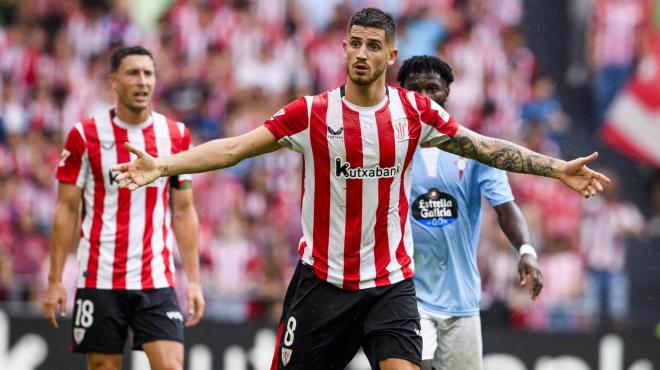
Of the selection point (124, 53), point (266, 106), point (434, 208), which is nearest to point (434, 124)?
point (434, 208)

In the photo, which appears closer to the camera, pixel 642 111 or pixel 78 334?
pixel 78 334

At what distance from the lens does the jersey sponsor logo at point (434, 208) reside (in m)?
6.80

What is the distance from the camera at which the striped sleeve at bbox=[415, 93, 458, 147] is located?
596 cm

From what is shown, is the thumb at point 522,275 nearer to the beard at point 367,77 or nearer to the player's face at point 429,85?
the player's face at point 429,85

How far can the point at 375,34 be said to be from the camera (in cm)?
585

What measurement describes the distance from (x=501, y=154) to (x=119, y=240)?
8.51 ft

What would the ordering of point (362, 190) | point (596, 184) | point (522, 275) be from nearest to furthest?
point (596, 184) < point (362, 190) < point (522, 275)

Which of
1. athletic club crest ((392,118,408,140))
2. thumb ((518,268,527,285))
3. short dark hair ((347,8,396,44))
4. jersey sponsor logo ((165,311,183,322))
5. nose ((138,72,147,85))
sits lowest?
jersey sponsor logo ((165,311,183,322))

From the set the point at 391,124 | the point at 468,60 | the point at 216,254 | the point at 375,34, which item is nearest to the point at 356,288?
the point at 391,124

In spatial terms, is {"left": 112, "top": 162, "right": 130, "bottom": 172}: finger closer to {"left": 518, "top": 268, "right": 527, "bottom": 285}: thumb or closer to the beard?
the beard

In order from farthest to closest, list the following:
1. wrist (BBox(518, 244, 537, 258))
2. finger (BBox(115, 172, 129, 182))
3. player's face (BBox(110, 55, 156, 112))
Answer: player's face (BBox(110, 55, 156, 112)), wrist (BBox(518, 244, 537, 258)), finger (BBox(115, 172, 129, 182))

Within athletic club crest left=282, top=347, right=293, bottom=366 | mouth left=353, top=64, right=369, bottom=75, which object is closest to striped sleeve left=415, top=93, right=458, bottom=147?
mouth left=353, top=64, right=369, bottom=75

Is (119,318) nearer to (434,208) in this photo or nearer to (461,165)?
(434,208)

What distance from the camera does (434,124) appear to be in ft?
19.6
